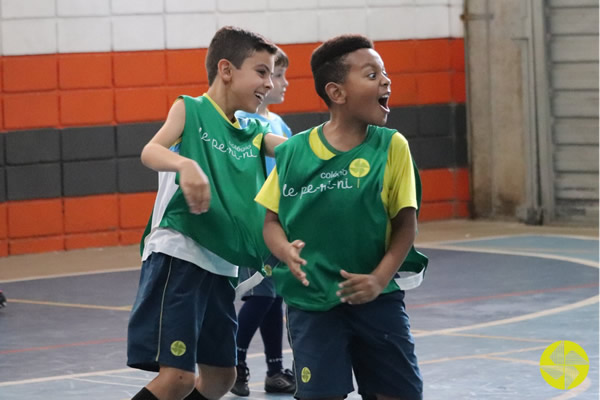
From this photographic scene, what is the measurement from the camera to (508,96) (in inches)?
445

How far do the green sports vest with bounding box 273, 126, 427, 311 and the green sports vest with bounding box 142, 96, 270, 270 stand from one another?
22.3 inches

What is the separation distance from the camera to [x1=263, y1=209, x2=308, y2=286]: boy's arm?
130 inches

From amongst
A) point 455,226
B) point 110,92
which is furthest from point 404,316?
point 455,226

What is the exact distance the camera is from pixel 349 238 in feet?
11.1

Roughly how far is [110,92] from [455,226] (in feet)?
10.9

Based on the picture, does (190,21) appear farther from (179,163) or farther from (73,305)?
(179,163)

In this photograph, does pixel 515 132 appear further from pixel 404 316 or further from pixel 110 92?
pixel 404 316

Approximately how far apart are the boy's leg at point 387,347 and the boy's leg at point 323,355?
0.05 m

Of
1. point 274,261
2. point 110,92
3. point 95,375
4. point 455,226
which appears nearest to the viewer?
point 274,261

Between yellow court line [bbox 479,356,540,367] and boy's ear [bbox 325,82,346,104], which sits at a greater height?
boy's ear [bbox 325,82,346,104]

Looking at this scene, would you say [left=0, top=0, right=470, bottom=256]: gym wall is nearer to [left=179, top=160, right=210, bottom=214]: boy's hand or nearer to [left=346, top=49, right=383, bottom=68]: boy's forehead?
[left=179, top=160, right=210, bottom=214]: boy's hand

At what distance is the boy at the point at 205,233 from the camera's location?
3.96 m

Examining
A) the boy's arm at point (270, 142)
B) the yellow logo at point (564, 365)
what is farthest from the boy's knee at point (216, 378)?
the yellow logo at point (564, 365)

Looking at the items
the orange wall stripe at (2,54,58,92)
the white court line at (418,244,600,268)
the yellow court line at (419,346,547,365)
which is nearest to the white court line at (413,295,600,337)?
the yellow court line at (419,346,547,365)
